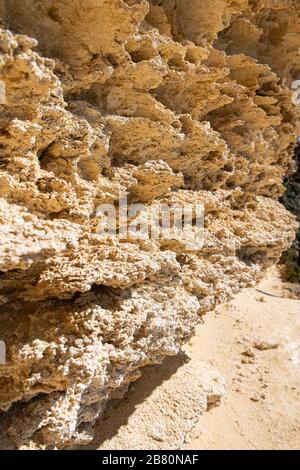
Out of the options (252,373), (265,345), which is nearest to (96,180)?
(252,373)

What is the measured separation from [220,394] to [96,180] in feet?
11.1

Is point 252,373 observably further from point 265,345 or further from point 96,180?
point 96,180

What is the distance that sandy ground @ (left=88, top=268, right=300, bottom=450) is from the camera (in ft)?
14.9

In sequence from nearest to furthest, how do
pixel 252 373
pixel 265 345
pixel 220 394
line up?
pixel 220 394 → pixel 252 373 → pixel 265 345

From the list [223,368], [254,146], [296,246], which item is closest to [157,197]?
[254,146]

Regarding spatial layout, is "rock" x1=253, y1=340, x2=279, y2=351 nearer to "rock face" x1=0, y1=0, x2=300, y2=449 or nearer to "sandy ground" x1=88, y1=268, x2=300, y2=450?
"sandy ground" x1=88, y1=268, x2=300, y2=450

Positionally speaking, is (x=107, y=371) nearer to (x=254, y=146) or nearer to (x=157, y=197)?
(x=157, y=197)

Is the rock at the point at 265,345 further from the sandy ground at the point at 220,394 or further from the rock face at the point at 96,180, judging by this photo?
the rock face at the point at 96,180

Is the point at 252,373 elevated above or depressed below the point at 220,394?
below

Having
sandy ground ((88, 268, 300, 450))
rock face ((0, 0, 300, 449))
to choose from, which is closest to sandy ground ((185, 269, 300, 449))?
sandy ground ((88, 268, 300, 450))

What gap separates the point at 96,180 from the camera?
3.67 m

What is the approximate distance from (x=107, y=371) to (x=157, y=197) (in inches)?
76.4

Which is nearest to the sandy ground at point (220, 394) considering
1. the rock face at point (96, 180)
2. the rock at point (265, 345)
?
the rock at point (265, 345)

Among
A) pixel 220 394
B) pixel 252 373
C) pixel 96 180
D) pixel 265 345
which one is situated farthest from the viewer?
pixel 265 345
